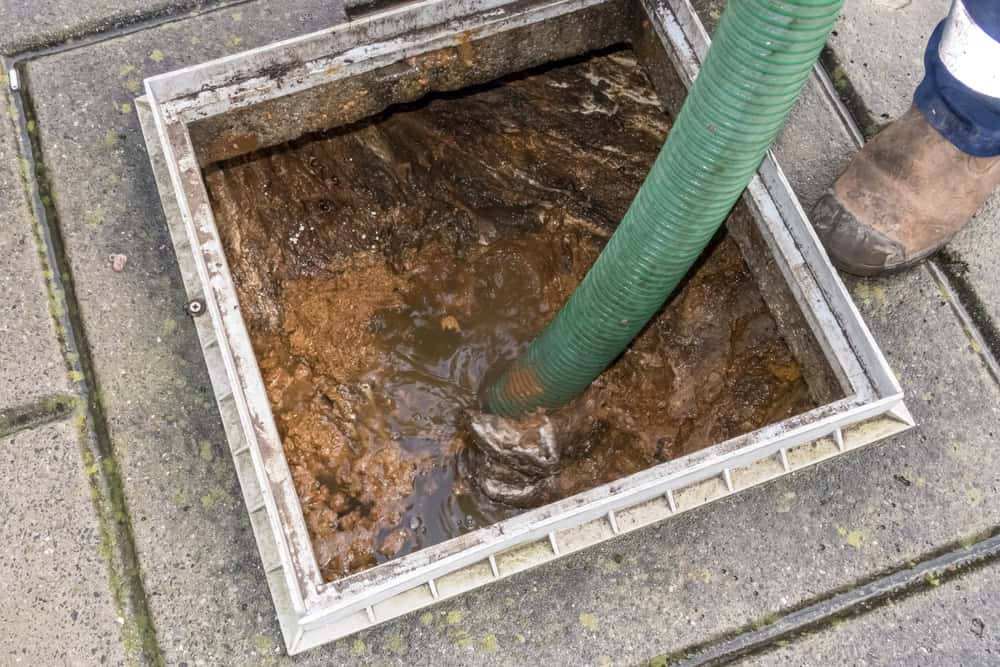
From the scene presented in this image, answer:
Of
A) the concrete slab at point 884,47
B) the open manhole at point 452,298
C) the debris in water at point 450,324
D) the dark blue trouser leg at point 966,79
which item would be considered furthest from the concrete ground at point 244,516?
the debris in water at point 450,324

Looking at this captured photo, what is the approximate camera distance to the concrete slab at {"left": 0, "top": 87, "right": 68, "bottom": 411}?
1948 mm

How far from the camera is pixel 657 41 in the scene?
2139 mm

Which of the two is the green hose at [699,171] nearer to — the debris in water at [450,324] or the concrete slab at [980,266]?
the debris in water at [450,324]

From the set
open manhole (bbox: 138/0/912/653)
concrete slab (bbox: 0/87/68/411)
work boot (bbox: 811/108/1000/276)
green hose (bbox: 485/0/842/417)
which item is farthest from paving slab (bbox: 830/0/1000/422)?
concrete slab (bbox: 0/87/68/411)

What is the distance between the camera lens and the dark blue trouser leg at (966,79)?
1849 mm

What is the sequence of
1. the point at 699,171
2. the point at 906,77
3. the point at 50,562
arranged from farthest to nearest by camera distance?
the point at 906,77 → the point at 50,562 → the point at 699,171

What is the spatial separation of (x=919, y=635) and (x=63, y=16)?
2.62 meters

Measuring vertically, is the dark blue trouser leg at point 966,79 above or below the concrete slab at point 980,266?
above

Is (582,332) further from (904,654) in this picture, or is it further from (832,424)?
(904,654)

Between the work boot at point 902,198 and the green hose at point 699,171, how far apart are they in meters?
0.65

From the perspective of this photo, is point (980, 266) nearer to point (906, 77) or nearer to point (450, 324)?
point (906, 77)

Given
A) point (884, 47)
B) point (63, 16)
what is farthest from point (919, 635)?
point (63, 16)

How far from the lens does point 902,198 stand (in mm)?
2141

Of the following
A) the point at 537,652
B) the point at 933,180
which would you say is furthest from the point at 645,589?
the point at 933,180
